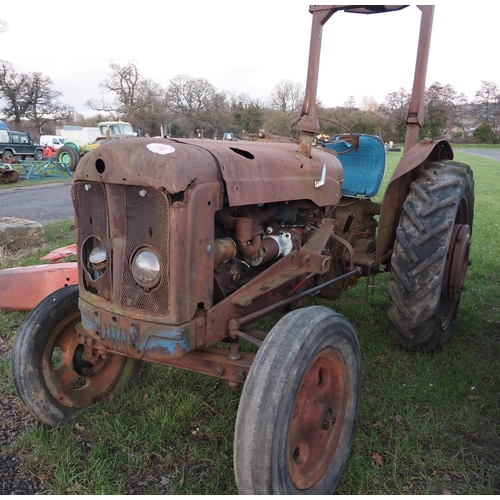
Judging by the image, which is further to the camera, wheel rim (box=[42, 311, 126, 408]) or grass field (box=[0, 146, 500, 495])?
wheel rim (box=[42, 311, 126, 408])

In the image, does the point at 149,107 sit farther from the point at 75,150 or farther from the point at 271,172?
the point at 271,172

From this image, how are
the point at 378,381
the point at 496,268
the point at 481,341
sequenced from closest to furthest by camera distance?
the point at 378,381, the point at 481,341, the point at 496,268

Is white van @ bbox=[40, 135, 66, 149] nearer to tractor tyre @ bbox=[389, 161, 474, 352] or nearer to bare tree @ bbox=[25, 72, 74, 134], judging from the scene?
bare tree @ bbox=[25, 72, 74, 134]

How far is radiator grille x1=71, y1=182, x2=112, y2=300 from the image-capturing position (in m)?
2.06

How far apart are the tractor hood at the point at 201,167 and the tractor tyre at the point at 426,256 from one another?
84 centimetres

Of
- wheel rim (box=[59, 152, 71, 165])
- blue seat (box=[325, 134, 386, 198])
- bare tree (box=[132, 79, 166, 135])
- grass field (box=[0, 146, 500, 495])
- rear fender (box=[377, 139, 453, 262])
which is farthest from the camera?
bare tree (box=[132, 79, 166, 135])

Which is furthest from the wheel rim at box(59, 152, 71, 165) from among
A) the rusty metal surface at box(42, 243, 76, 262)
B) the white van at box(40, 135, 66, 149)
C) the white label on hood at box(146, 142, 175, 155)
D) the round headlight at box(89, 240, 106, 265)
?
the white label on hood at box(146, 142, 175, 155)

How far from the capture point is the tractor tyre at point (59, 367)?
2.44 metres

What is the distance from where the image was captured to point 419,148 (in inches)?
127

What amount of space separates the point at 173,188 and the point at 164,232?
20cm

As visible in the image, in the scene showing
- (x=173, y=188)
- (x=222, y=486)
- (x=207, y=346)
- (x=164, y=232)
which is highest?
(x=173, y=188)

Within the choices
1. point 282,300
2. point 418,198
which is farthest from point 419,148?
point 282,300

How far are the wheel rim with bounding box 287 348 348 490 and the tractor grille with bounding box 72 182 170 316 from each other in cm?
71

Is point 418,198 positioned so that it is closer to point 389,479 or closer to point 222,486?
point 389,479
